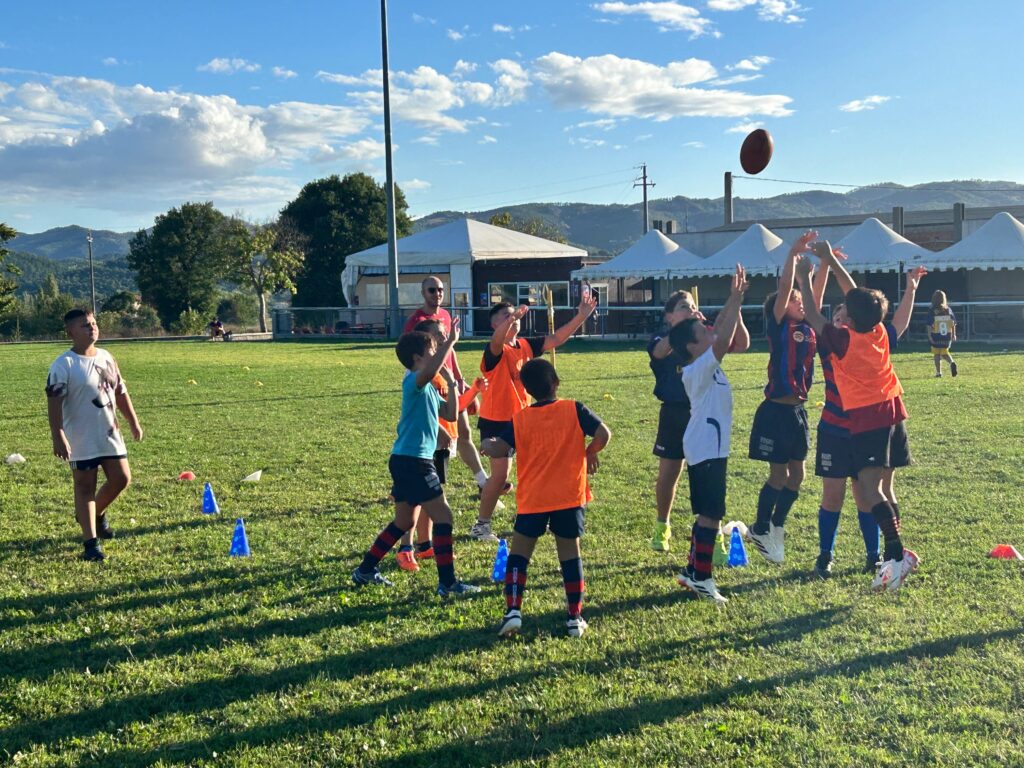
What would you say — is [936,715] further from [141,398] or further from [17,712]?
[141,398]

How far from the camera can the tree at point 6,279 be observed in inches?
1880

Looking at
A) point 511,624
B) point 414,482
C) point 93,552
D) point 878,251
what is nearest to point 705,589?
point 511,624

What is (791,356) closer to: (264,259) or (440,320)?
(440,320)

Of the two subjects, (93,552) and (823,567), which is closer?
(823,567)

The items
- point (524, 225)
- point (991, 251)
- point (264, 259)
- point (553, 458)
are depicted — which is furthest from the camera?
point (524, 225)

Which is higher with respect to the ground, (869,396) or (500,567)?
(869,396)

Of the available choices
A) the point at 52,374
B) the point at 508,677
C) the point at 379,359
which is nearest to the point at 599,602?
the point at 508,677

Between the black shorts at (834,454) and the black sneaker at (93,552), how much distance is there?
516 centimetres

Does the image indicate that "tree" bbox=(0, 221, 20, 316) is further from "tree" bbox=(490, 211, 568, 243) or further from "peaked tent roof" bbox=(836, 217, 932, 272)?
"peaked tent roof" bbox=(836, 217, 932, 272)

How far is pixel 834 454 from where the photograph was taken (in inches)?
229

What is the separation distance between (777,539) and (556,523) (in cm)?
205

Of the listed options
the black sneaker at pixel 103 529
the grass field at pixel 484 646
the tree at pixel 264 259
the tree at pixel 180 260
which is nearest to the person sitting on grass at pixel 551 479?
the grass field at pixel 484 646

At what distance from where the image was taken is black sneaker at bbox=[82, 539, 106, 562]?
6566 millimetres

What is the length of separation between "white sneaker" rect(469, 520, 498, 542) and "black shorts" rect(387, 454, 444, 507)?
1.40 m
